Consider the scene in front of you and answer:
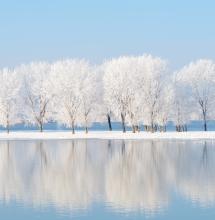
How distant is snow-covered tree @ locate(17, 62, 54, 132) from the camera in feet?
307

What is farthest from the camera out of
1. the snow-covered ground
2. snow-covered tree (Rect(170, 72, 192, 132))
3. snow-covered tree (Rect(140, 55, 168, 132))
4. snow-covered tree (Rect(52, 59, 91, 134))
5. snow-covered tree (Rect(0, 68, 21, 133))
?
snow-covered tree (Rect(0, 68, 21, 133))

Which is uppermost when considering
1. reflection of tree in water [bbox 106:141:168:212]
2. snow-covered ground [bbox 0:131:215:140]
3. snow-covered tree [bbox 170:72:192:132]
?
snow-covered tree [bbox 170:72:192:132]

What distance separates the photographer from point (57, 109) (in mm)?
91812

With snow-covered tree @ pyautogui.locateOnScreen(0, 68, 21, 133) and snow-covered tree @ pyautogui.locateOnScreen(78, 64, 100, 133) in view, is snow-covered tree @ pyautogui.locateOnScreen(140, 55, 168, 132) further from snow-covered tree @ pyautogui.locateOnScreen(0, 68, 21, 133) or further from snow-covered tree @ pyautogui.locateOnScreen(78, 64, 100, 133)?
snow-covered tree @ pyautogui.locateOnScreen(0, 68, 21, 133)

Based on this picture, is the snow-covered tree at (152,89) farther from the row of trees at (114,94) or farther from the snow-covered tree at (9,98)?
the snow-covered tree at (9,98)

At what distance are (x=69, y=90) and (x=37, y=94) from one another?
7966mm

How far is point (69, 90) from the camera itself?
8969 centimetres

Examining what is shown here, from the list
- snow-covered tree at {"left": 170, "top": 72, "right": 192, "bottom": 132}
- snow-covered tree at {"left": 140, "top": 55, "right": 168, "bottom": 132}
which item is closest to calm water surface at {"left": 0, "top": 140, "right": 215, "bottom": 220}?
snow-covered tree at {"left": 140, "top": 55, "right": 168, "bottom": 132}

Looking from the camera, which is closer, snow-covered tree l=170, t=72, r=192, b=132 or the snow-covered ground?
the snow-covered ground

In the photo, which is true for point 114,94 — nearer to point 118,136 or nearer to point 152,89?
point 152,89

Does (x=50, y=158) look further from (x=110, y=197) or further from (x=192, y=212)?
(x=192, y=212)

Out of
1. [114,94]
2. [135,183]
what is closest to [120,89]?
[114,94]

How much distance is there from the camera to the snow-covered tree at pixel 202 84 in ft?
295

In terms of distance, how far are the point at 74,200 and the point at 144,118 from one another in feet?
200
